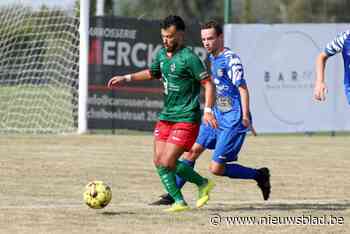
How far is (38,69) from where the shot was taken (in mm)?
20031

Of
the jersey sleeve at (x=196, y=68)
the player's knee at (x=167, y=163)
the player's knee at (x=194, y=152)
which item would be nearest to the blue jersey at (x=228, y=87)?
the player's knee at (x=194, y=152)

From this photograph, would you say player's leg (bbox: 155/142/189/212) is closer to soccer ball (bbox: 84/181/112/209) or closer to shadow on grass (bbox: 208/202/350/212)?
shadow on grass (bbox: 208/202/350/212)

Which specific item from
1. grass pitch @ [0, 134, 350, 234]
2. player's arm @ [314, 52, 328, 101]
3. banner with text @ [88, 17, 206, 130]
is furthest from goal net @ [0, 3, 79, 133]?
player's arm @ [314, 52, 328, 101]

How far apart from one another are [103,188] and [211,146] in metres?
1.52

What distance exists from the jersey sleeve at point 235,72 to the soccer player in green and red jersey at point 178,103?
449 mm

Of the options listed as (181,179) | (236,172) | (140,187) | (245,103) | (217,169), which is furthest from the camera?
(140,187)

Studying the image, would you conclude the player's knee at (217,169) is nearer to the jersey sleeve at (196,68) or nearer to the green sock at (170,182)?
the green sock at (170,182)

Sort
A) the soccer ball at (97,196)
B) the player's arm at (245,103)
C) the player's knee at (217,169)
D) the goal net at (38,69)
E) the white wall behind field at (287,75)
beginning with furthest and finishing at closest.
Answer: the white wall behind field at (287,75) < the goal net at (38,69) < the player's knee at (217,169) < the player's arm at (245,103) < the soccer ball at (97,196)

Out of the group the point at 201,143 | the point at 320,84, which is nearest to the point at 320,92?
the point at 320,84

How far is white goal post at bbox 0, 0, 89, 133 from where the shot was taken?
19453mm

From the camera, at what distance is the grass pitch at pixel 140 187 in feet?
30.6

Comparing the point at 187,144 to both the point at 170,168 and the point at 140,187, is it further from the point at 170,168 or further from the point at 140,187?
the point at 140,187

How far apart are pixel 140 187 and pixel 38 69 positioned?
805cm

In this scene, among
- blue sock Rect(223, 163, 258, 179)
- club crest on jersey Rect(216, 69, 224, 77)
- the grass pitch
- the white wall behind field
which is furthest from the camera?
the white wall behind field
